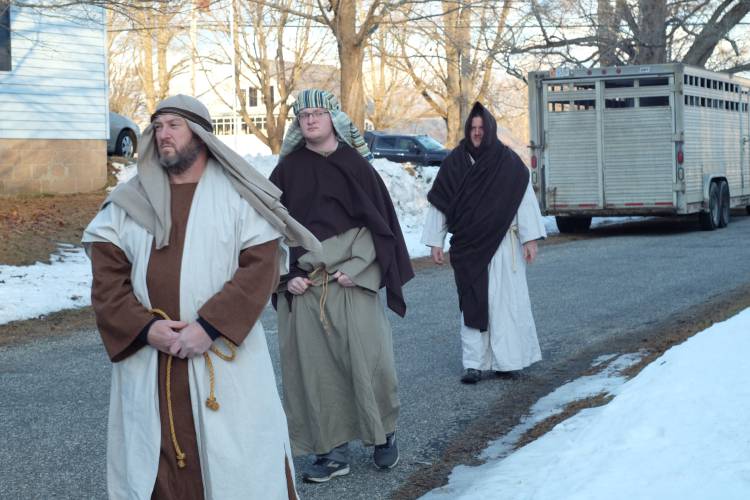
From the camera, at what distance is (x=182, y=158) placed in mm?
3973

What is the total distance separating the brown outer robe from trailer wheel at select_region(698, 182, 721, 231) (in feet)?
59.5

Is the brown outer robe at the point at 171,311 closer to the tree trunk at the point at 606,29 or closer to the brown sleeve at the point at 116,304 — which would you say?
the brown sleeve at the point at 116,304

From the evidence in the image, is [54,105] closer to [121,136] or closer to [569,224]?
[121,136]

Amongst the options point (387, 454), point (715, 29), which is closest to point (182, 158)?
point (387, 454)

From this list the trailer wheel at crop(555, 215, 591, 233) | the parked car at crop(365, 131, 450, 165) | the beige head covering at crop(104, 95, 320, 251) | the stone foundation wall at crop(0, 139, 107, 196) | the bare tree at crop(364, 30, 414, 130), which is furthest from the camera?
the bare tree at crop(364, 30, 414, 130)

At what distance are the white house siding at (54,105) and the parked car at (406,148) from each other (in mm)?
13756

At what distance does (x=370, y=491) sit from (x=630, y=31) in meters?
25.3

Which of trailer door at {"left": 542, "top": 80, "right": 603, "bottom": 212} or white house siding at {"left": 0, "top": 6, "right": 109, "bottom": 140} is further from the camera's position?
trailer door at {"left": 542, "top": 80, "right": 603, "bottom": 212}

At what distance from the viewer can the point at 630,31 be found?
2905 cm

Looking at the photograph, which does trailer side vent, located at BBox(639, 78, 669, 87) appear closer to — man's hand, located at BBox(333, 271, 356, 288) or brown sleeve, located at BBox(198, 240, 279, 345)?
man's hand, located at BBox(333, 271, 356, 288)

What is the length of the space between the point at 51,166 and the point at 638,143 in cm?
1025

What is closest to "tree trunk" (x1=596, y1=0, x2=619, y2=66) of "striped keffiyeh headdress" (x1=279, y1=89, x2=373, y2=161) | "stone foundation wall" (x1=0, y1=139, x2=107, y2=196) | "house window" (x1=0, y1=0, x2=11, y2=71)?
"stone foundation wall" (x1=0, y1=139, x2=107, y2=196)

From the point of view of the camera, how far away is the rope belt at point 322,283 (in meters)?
5.70

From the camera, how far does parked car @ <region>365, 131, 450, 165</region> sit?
1322 inches
